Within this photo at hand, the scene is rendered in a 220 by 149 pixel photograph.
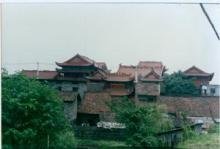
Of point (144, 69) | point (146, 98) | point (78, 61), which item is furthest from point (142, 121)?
point (78, 61)

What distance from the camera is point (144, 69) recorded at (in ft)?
4.94

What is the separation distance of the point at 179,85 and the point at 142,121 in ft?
0.60

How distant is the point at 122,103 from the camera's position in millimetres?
1600

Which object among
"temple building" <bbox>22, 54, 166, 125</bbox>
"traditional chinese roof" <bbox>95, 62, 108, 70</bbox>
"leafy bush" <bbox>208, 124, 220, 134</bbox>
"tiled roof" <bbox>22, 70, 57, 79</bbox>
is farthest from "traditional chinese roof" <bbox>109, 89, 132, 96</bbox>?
"leafy bush" <bbox>208, 124, 220, 134</bbox>

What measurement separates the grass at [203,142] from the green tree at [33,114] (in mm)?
392

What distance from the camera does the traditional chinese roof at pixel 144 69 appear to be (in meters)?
1.48

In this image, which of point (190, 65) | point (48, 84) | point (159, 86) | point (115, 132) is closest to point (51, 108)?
point (48, 84)

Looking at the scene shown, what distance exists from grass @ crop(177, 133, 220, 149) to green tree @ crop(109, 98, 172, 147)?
0.29ft

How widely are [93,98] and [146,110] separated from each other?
19cm

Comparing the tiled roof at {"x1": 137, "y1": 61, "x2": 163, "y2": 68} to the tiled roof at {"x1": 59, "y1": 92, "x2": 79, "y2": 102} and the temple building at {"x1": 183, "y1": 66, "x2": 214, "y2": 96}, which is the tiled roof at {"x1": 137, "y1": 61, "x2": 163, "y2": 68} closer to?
the temple building at {"x1": 183, "y1": 66, "x2": 214, "y2": 96}

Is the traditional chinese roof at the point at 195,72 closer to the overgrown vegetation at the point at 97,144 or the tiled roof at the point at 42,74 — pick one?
the overgrown vegetation at the point at 97,144

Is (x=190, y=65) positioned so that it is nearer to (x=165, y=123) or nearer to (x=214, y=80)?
(x=214, y=80)

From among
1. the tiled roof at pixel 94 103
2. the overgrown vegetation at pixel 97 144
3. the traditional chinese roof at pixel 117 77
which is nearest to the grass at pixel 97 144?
the overgrown vegetation at pixel 97 144

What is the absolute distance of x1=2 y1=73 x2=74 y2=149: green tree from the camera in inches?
61.2
